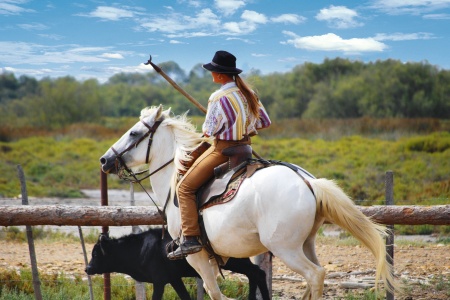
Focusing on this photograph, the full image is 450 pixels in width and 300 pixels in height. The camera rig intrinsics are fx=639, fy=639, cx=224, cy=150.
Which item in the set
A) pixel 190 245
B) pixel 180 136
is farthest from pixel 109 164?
pixel 190 245

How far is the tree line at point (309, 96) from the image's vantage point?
3791cm

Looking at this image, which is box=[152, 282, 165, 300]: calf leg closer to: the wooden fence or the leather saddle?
the wooden fence

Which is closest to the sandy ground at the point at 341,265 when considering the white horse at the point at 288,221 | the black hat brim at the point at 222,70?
the white horse at the point at 288,221

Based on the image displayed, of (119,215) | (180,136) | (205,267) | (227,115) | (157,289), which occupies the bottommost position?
(157,289)

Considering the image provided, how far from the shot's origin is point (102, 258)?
7422 mm

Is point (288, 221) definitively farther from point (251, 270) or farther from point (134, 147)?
point (134, 147)

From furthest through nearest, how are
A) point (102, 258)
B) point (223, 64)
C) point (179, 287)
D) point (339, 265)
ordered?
point (339, 265), point (102, 258), point (179, 287), point (223, 64)

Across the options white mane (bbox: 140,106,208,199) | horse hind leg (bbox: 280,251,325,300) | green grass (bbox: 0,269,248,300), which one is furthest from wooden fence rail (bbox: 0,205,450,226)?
horse hind leg (bbox: 280,251,325,300)

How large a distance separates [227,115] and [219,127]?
0.43 ft

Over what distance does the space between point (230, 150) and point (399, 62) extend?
134 ft

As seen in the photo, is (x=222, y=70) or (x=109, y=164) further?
(x=109, y=164)

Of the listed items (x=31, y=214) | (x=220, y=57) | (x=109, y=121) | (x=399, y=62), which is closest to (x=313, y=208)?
(x=220, y=57)

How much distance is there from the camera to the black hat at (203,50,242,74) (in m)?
5.84

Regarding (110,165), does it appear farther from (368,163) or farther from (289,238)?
(368,163)
